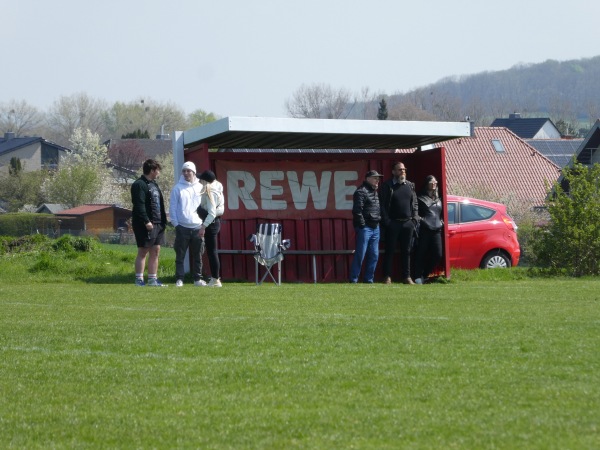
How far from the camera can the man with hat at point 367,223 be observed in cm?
1789

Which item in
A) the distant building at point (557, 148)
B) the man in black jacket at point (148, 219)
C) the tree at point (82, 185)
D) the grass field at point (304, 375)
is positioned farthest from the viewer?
→ the tree at point (82, 185)

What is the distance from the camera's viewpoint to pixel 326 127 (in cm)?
1844

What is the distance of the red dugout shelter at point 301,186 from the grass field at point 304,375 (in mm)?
6930

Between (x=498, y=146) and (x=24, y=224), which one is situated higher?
(x=498, y=146)

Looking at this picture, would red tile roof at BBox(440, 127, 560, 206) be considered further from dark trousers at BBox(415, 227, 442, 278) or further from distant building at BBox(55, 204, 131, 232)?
dark trousers at BBox(415, 227, 442, 278)

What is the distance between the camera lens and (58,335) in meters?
9.80

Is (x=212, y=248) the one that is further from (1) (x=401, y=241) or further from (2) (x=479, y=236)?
(2) (x=479, y=236)

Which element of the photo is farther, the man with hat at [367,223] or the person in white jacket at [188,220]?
the man with hat at [367,223]

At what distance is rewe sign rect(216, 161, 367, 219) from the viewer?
19.9m

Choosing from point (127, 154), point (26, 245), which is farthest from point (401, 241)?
point (127, 154)

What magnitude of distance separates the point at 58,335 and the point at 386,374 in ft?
12.7

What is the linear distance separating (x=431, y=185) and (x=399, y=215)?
0.81 metres

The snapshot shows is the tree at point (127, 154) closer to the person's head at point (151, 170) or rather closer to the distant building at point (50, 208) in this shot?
the distant building at point (50, 208)

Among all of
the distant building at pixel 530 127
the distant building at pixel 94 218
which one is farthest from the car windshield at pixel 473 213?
the distant building at pixel 530 127
